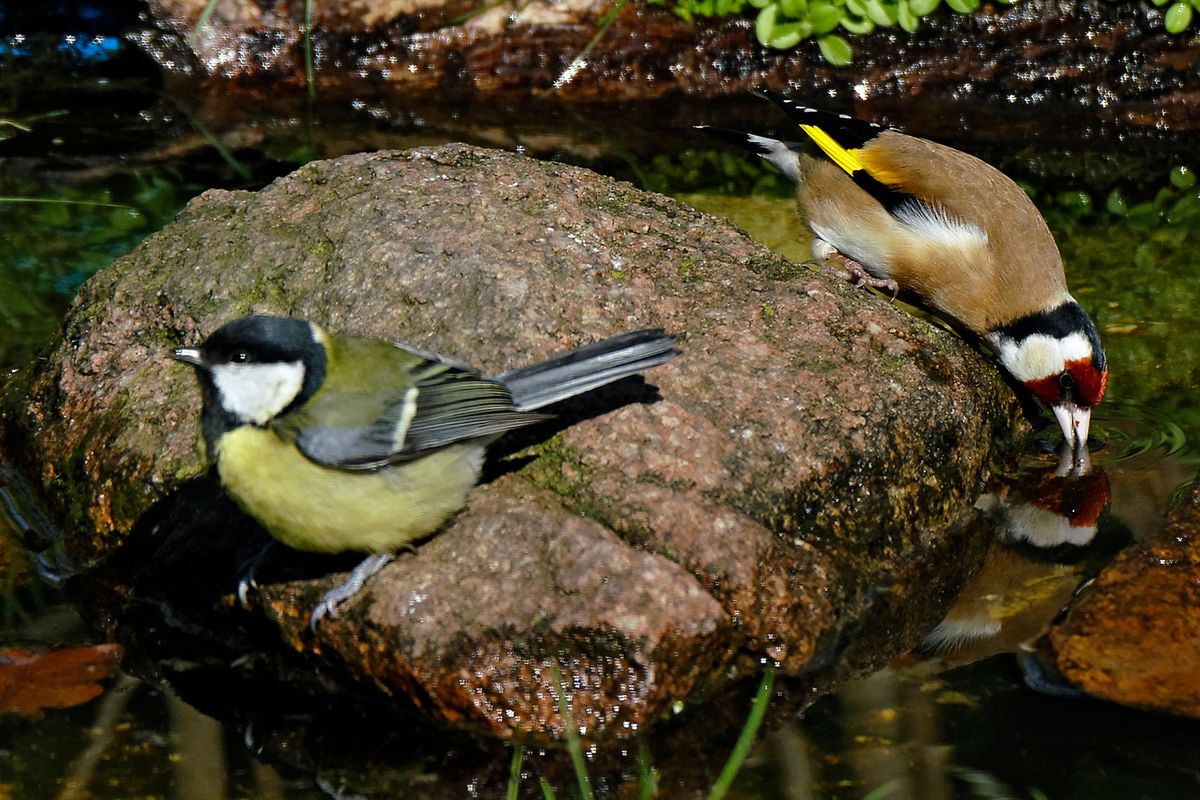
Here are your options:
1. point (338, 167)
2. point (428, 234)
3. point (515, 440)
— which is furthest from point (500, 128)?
point (515, 440)

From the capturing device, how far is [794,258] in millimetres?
6781

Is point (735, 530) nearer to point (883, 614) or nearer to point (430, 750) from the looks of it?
point (883, 614)

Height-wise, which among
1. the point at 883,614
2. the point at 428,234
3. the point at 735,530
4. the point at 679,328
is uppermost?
the point at 428,234

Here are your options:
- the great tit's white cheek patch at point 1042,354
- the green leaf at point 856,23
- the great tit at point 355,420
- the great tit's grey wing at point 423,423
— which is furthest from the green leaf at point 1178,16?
the great tit's grey wing at point 423,423

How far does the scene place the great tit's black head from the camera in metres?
3.71

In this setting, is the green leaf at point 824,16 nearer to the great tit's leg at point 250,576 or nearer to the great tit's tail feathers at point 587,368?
the great tit's tail feathers at point 587,368

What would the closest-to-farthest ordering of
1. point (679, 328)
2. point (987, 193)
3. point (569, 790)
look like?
point (569, 790)
point (679, 328)
point (987, 193)

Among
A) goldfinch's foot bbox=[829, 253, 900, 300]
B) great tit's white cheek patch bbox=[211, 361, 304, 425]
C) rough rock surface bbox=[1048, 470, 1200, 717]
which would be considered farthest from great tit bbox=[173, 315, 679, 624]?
goldfinch's foot bbox=[829, 253, 900, 300]

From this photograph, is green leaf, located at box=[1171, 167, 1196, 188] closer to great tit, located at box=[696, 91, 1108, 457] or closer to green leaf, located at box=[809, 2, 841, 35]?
great tit, located at box=[696, 91, 1108, 457]

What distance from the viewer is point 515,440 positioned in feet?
13.8

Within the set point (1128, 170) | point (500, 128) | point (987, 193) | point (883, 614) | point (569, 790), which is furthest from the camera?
point (500, 128)

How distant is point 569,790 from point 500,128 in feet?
18.4

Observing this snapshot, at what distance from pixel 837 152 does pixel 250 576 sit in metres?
3.53

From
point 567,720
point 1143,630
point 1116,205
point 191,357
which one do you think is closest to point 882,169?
point 1116,205
